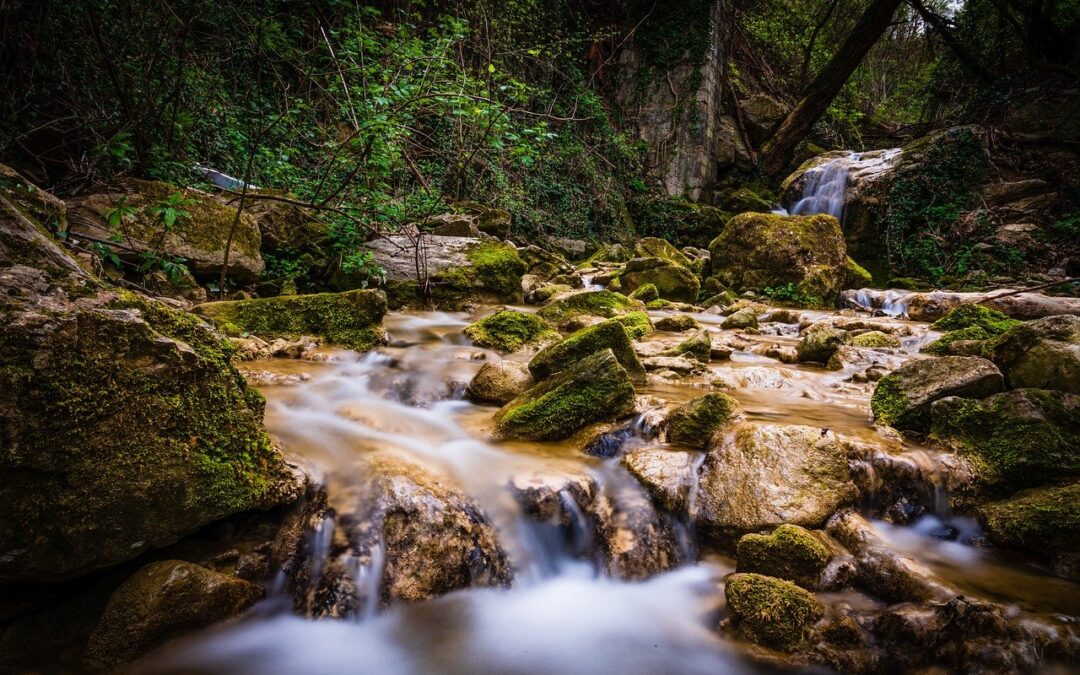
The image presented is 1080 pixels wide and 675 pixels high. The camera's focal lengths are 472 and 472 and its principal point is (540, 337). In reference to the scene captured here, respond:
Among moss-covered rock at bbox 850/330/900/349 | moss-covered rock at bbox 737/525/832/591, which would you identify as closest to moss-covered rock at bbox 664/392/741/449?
moss-covered rock at bbox 737/525/832/591

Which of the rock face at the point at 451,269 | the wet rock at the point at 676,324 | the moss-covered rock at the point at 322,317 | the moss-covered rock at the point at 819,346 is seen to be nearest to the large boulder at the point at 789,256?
the wet rock at the point at 676,324

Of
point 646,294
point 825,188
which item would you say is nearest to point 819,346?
point 646,294

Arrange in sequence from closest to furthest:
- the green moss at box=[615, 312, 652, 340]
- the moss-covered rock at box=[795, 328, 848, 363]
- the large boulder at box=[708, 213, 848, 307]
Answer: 1. the moss-covered rock at box=[795, 328, 848, 363]
2. the green moss at box=[615, 312, 652, 340]
3. the large boulder at box=[708, 213, 848, 307]

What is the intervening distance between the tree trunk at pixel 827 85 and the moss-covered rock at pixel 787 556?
14.7 metres

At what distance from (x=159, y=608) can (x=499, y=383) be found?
247 centimetres

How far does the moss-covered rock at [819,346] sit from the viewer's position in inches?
202

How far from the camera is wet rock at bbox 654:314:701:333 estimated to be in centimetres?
670

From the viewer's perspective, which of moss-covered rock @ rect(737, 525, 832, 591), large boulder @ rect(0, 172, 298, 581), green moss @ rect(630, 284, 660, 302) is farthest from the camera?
green moss @ rect(630, 284, 660, 302)

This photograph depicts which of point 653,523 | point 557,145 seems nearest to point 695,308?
point 557,145

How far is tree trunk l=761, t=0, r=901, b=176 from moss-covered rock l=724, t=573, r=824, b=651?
49.3ft

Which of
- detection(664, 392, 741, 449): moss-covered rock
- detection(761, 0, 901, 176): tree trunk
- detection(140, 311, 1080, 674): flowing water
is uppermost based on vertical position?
detection(761, 0, 901, 176): tree trunk

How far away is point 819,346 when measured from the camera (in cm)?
514

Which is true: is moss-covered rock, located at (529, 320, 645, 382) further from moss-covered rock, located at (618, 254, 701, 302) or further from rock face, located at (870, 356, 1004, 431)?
moss-covered rock, located at (618, 254, 701, 302)

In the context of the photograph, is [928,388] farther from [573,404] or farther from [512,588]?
[512,588]
